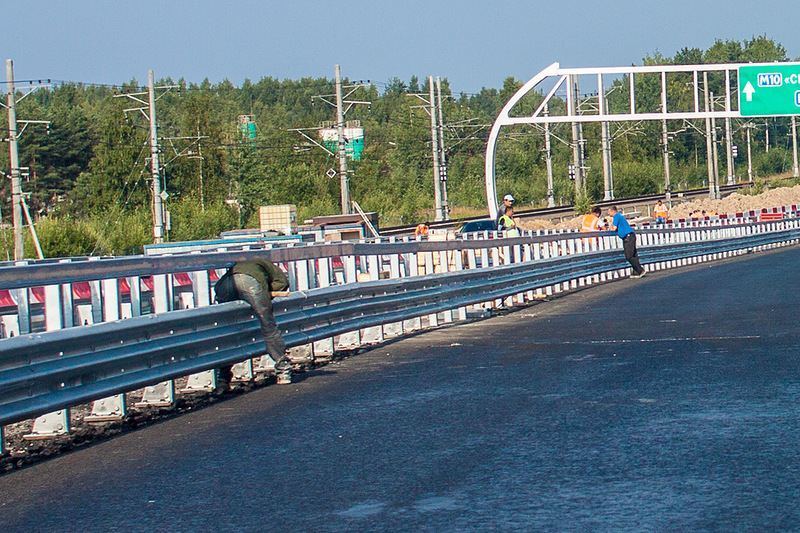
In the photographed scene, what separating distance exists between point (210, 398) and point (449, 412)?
2342 mm

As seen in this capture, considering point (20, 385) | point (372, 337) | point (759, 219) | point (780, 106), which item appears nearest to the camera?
point (20, 385)

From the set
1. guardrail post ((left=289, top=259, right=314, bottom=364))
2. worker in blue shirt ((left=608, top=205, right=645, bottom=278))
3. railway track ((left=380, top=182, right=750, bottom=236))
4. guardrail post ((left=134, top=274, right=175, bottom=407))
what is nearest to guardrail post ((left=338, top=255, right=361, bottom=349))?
Result: guardrail post ((left=289, top=259, right=314, bottom=364))

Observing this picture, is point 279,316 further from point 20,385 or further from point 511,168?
point 511,168

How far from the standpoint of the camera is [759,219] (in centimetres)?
4822

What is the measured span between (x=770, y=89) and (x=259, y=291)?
32.8 metres

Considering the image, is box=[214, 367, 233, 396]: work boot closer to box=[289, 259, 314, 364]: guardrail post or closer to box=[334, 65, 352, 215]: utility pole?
box=[289, 259, 314, 364]: guardrail post

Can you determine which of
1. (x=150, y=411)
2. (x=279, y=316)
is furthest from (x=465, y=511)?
(x=279, y=316)

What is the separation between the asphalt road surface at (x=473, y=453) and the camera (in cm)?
562

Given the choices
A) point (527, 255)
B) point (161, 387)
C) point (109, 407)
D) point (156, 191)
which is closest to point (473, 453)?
point (109, 407)

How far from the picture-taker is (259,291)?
10266mm

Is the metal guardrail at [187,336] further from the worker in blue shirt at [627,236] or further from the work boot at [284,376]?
the worker in blue shirt at [627,236]

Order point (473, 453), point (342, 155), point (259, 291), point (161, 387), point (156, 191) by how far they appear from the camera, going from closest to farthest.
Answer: point (473, 453) → point (161, 387) → point (259, 291) → point (156, 191) → point (342, 155)

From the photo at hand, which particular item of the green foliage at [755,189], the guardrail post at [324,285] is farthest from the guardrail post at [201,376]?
the green foliage at [755,189]

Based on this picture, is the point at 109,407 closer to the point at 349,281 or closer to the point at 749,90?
the point at 349,281
